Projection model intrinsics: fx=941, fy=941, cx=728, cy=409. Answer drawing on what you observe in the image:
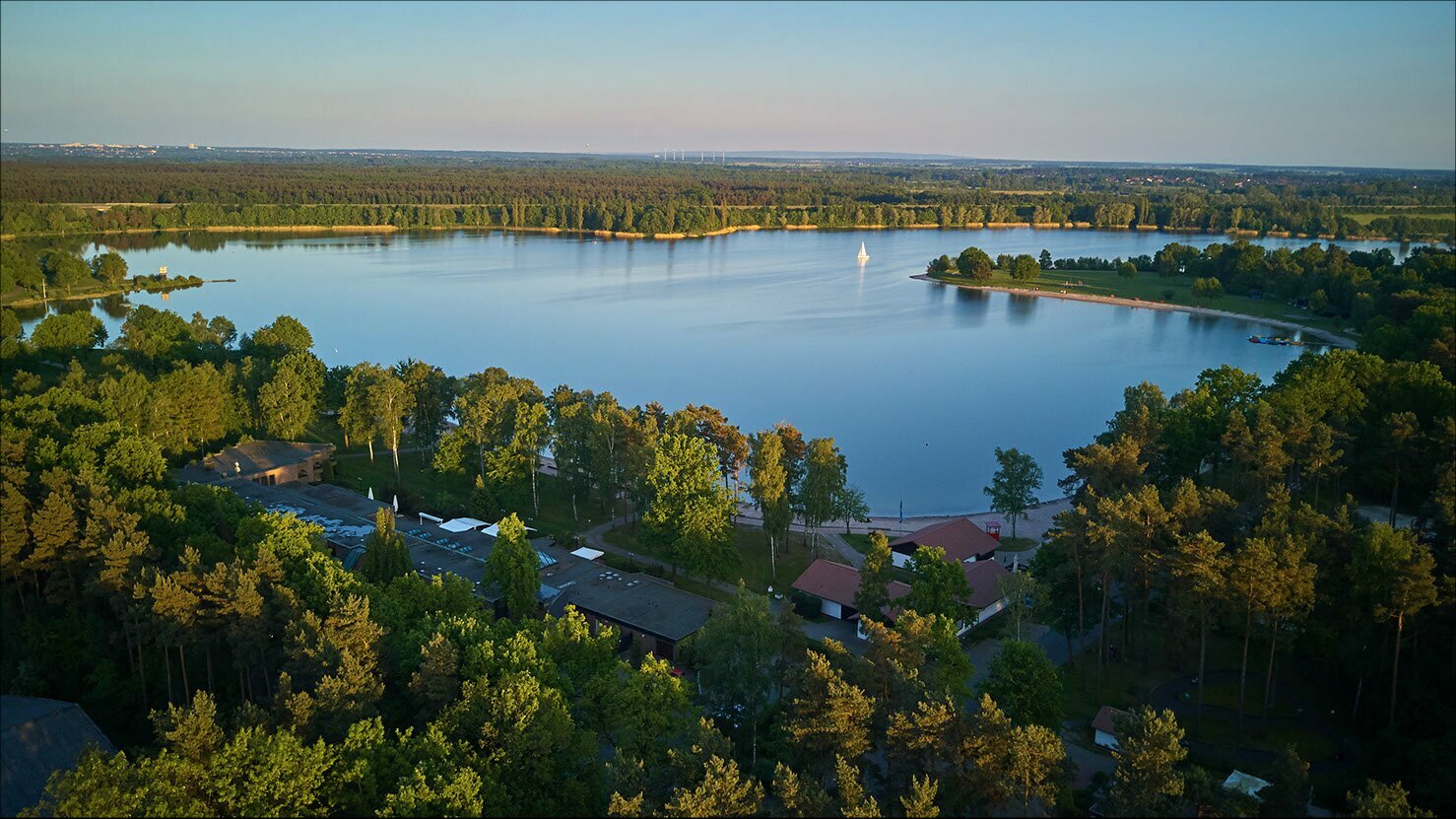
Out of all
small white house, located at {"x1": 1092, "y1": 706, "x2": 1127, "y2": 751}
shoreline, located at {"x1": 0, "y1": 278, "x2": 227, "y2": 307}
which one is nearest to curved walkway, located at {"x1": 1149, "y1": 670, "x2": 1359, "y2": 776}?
small white house, located at {"x1": 1092, "y1": 706, "x2": 1127, "y2": 751}

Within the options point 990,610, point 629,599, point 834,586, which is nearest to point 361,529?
point 629,599

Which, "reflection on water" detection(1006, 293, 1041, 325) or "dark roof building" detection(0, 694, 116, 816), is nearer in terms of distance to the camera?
"dark roof building" detection(0, 694, 116, 816)

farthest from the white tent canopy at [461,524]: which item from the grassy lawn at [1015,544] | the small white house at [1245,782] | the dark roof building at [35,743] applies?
the small white house at [1245,782]

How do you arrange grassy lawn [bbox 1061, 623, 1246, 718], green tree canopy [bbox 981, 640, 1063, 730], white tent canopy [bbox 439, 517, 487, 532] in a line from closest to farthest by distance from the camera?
green tree canopy [bbox 981, 640, 1063, 730] → grassy lawn [bbox 1061, 623, 1246, 718] → white tent canopy [bbox 439, 517, 487, 532]

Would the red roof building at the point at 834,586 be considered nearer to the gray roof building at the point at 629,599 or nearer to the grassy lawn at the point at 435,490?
the gray roof building at the point at 629,599

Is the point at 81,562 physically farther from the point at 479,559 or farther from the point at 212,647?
the point at 479,559

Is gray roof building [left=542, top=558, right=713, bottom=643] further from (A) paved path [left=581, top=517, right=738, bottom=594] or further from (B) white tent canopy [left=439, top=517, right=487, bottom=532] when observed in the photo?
(B) white tent canopy [left=439, top=517, right=487, bottom=532]

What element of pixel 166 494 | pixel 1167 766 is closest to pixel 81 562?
pixel 166 494
